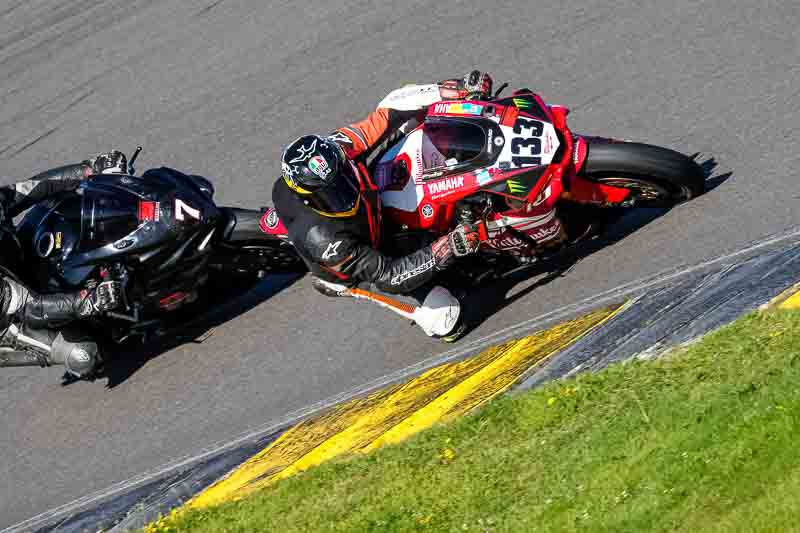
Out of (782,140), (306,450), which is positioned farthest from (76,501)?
(782,140)

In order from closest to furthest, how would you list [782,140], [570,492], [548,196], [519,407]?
1. [570,492]
2. [519,407]
3. [548,196]
4. [782,140]

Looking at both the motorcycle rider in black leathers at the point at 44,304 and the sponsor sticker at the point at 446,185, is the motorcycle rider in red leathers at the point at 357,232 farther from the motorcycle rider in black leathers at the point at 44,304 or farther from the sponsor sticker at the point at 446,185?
the motorcycle rider in black leathers at the point at 44,304

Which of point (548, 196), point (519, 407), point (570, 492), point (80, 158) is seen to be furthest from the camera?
point (80, 158)

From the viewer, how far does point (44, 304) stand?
27.0 feet

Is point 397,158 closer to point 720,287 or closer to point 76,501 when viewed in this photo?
point 720,287

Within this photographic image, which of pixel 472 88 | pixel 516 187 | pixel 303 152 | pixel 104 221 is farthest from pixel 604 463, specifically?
pixel 104 221

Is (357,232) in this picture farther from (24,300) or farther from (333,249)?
(24,300)

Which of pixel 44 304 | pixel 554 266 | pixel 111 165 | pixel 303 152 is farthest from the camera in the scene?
pixel 111 165

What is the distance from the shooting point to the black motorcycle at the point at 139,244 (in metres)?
8.34

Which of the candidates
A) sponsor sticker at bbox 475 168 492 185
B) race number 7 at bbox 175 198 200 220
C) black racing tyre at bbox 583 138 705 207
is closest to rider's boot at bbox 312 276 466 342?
sponsor sticker at bbox 475 168 492 185

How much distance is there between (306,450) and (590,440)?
2.25 meters

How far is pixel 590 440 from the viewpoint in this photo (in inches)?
232

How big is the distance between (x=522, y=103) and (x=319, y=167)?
1420 mm

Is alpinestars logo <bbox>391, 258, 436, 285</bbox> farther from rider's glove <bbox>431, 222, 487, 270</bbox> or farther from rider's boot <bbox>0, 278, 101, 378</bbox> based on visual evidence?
rider's boot <bbox>0, 278, 101, 378</bbox>
